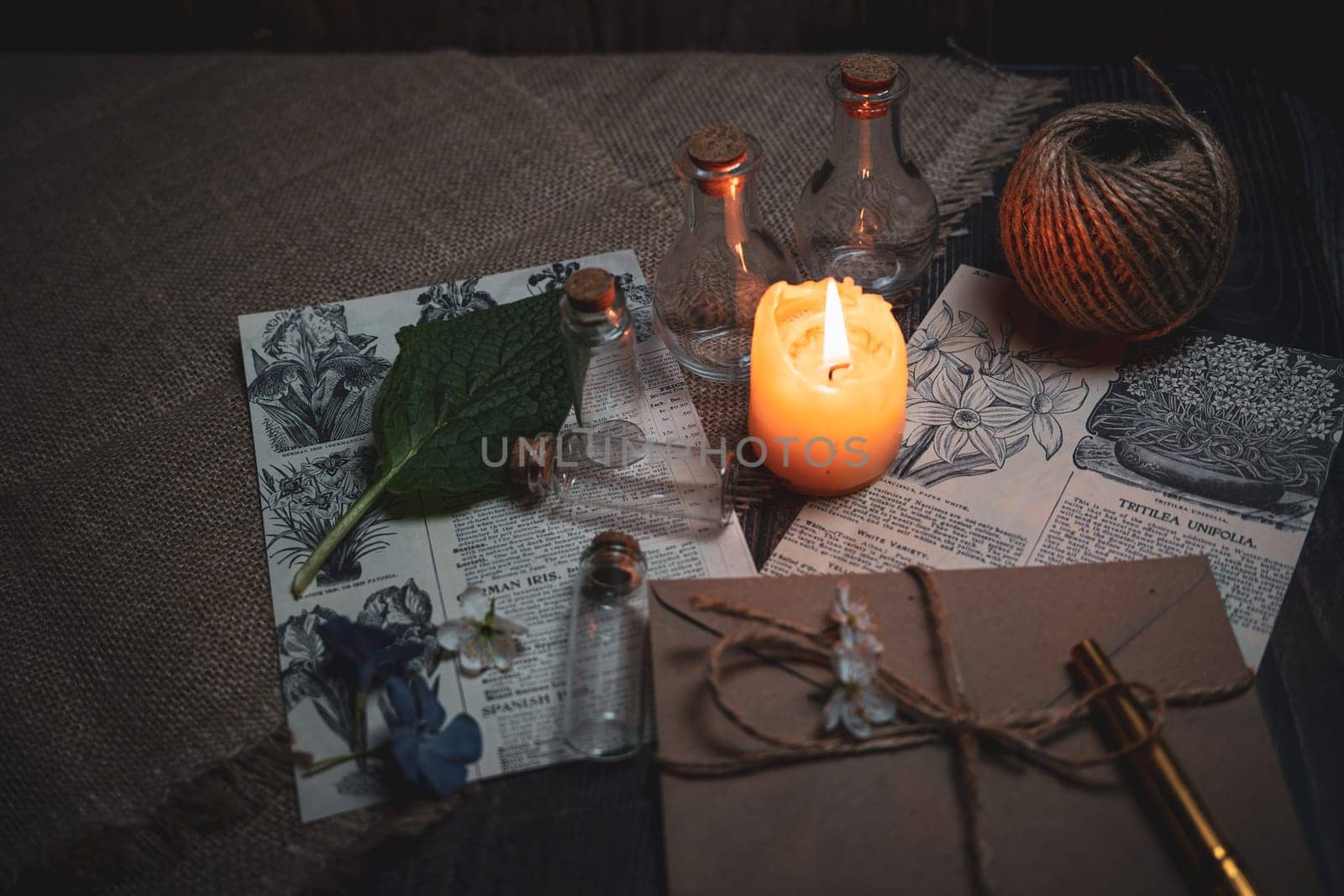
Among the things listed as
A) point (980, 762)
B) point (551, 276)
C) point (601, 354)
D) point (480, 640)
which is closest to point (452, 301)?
point (551, 276)

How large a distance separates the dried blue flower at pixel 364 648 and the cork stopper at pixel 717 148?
1.18 ft

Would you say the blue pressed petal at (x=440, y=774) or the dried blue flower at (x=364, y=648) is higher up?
the dried blue flower at (x=364, y=648)

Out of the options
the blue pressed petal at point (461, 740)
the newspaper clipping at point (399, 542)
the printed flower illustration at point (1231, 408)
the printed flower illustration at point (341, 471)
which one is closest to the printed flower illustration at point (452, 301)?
the newspaper clipping at point (399, 542)

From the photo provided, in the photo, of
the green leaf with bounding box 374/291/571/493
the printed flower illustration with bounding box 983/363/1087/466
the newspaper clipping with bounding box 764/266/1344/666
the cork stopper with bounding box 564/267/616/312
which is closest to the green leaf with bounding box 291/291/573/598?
the green leaf with bounding box 374/291/571/493

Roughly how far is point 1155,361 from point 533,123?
608 mm

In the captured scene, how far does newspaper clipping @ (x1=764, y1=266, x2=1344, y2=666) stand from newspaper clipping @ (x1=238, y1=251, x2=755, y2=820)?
13 centimetres

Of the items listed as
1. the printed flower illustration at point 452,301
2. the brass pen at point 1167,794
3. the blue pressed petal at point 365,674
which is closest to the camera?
the brass pen at point 1167,794

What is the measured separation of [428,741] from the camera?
2.08ft

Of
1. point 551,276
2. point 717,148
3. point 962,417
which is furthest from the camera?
point 551,276

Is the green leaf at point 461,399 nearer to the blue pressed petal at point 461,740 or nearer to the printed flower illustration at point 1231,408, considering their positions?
the blue pressed petal at point 461,740

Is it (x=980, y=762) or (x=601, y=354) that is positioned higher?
(x=601, y=354)

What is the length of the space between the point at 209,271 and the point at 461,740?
528 mm

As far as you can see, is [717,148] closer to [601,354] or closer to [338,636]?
[601,354]

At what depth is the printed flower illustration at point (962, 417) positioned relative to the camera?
2.52ft
